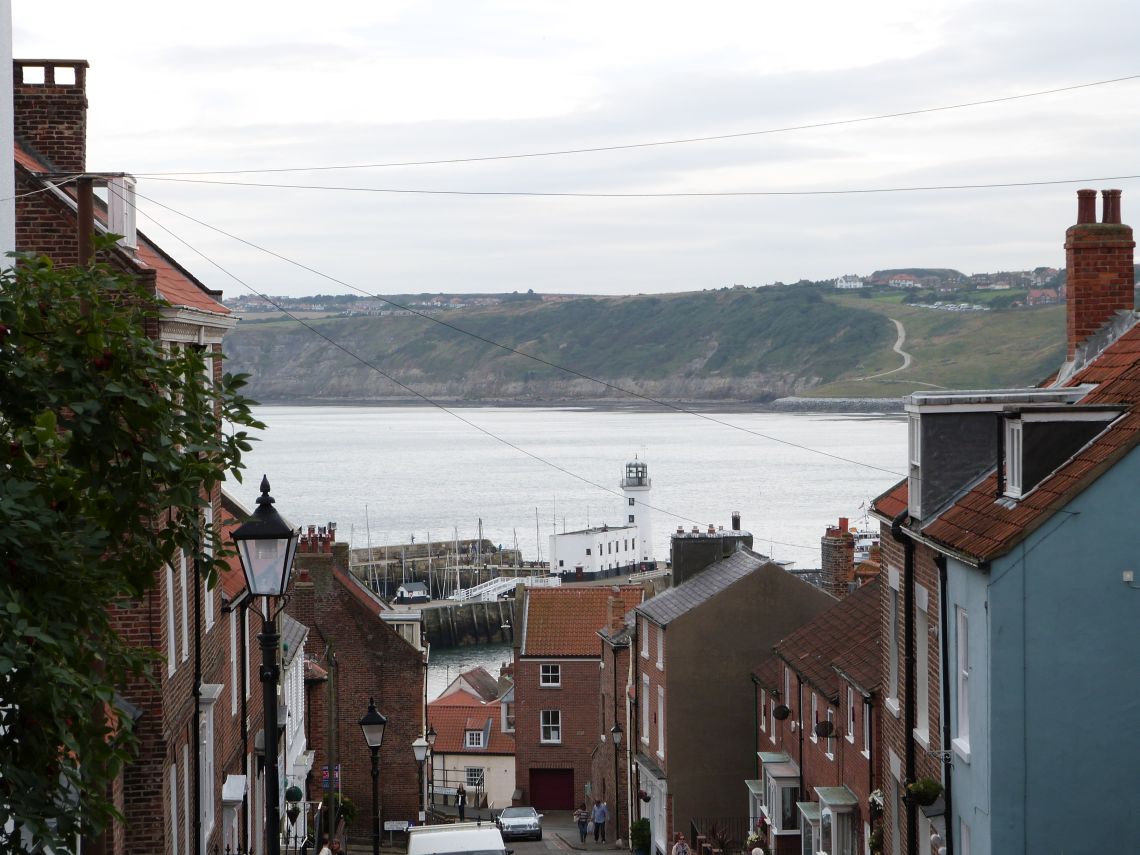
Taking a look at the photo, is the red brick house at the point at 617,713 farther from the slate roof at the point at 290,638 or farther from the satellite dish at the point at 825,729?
the satellite dish at the point at 825,729

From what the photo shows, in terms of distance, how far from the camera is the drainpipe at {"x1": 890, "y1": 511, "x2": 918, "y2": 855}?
1808 centimetres

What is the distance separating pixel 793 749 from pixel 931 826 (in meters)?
12.4

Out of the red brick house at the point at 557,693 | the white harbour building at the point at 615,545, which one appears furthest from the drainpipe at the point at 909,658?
the white harbour building at the point at 615,545

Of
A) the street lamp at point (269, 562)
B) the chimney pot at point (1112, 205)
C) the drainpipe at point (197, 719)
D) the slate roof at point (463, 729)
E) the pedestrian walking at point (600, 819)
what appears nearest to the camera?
the street lamp at point (269, 562)

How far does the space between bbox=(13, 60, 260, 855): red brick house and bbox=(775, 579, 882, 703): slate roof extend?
1011 centimetres

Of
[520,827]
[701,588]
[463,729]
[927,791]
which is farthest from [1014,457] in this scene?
[463,729]

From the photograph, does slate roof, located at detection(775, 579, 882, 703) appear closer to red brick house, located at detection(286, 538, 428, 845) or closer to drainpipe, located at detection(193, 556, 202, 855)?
drainpipe, located at detection(193, 556, 202, 855)

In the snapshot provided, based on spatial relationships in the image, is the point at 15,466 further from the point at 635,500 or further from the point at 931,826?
the point at 635,500

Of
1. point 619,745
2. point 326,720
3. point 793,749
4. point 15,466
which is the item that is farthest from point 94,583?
point 619,745

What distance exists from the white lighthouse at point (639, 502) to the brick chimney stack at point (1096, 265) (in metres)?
137

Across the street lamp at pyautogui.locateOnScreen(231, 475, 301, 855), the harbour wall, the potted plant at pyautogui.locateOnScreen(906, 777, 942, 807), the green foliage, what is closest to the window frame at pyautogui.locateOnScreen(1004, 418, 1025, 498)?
the potted plant at pyautogui.locateOnScreen(906, 777, 942, 807)

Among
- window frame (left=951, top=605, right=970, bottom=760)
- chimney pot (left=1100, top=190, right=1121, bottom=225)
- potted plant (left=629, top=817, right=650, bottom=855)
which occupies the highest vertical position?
chimney pot (left=1100, top=190, right=1121, bottom=225)

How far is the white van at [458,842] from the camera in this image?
834 inches

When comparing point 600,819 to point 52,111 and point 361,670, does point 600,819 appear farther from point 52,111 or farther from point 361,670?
point 52,111
